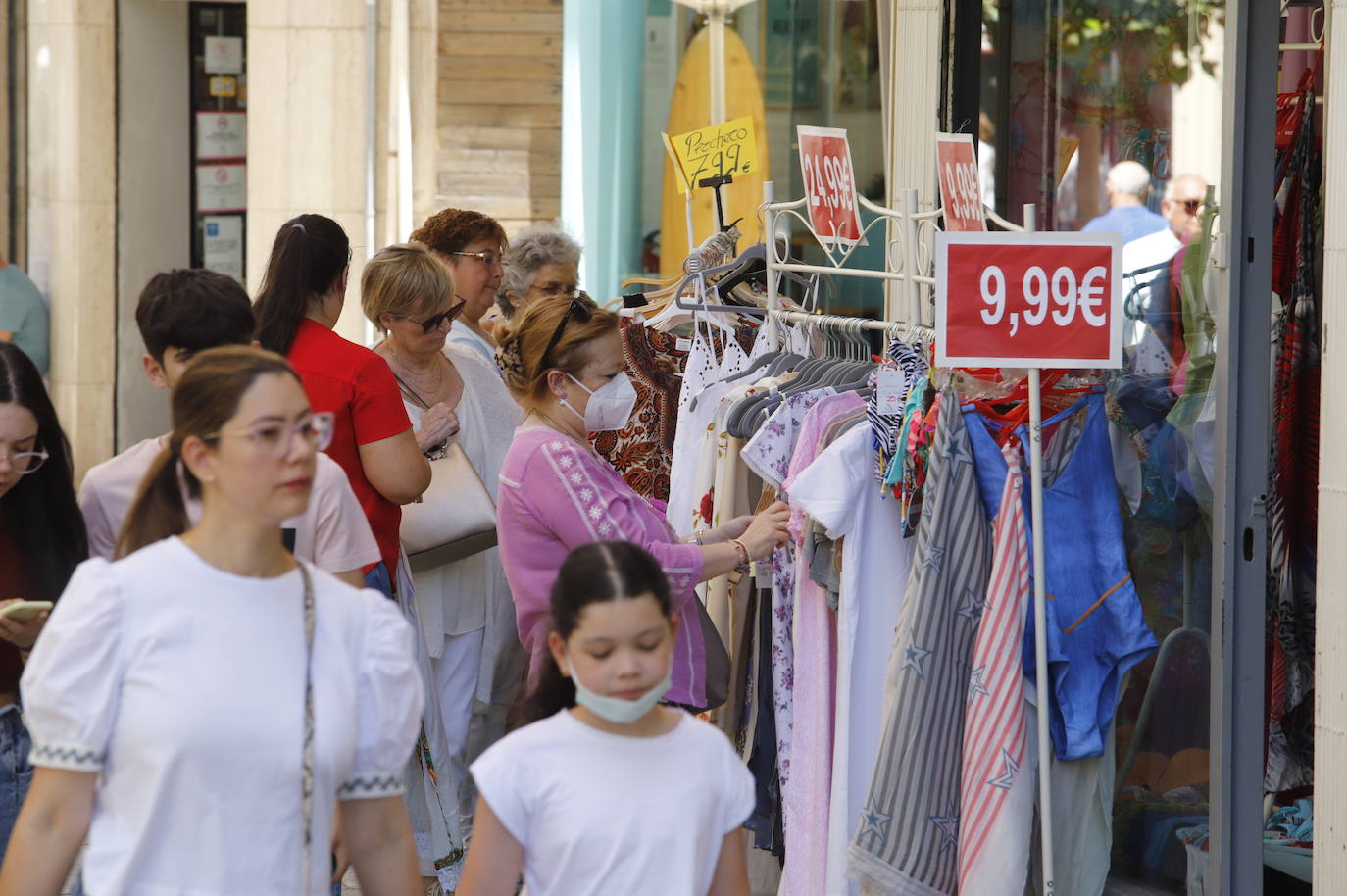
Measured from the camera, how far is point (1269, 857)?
4434 mm

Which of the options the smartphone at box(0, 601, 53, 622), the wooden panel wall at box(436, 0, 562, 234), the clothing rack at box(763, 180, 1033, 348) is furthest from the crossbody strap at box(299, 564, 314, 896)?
the wooden panel wall at box(436, 0, 562, 234)

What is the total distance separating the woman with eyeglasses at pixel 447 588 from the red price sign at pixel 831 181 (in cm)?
101

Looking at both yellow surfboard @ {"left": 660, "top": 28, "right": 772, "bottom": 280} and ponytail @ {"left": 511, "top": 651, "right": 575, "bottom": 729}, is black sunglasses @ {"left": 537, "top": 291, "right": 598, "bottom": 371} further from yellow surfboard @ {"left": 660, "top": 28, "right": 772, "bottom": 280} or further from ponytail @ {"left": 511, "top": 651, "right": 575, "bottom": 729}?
yellow surfboard @ {"left": 660, "top": 28, "right": 772, "bottom": 280}

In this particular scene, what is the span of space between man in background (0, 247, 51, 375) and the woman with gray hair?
529 cm

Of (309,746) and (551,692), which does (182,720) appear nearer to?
(309,746)

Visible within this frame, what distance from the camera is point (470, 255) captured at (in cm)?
538

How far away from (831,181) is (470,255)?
1.34 meters

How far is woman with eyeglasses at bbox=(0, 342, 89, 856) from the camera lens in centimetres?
297

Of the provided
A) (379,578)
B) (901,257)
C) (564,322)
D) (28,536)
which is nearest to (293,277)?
(564,322)

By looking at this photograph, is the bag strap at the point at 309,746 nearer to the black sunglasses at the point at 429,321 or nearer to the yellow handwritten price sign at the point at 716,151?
the black sunglasses at the point at 429,321

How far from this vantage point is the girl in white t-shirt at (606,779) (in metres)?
2.41

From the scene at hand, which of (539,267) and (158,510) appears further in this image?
(539,267)

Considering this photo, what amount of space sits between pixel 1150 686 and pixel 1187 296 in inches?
36.3

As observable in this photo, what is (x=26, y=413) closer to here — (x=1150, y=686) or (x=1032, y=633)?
(x=1032, y=633)
